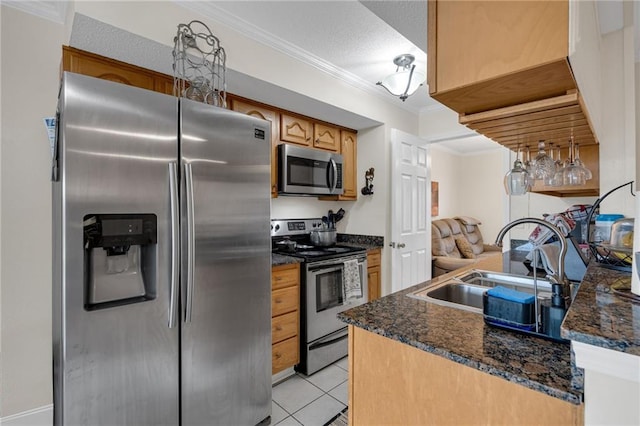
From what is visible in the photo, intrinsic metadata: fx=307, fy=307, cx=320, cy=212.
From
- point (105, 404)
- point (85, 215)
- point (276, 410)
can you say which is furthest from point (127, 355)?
point (276, 410)

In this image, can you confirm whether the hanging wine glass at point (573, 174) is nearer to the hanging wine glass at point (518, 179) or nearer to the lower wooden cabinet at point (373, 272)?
the hanging wine glass at point (518, 179)

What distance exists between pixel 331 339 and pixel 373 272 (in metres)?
0.82

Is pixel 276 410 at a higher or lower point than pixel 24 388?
lower

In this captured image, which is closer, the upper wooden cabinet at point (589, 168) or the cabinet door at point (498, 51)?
the cabinet door at point (498, 51)

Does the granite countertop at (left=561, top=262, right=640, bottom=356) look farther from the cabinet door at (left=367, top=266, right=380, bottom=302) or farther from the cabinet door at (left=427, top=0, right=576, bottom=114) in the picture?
the cabinet door at (left=367, top=266, right=380, bottom=302)

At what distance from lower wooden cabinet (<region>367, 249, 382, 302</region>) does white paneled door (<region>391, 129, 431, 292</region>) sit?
14 cm

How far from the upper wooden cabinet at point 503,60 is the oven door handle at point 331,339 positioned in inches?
78.2

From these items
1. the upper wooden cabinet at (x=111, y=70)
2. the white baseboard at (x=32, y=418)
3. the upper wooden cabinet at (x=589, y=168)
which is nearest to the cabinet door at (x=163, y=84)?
the upper wooden cabinet at (x=111, y=70)

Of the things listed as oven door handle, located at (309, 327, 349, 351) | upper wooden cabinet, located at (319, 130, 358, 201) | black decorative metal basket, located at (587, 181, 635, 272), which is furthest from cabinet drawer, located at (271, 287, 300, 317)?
black decorative metal basket, located at (587, 181, 635, 272)

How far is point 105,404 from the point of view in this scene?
1257 millimetres

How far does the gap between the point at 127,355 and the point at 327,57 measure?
88.9 inches

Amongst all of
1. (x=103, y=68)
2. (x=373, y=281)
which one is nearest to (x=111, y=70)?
(x=103, y=68)

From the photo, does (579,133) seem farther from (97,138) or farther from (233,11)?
(97,138)

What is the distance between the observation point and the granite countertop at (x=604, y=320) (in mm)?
549
